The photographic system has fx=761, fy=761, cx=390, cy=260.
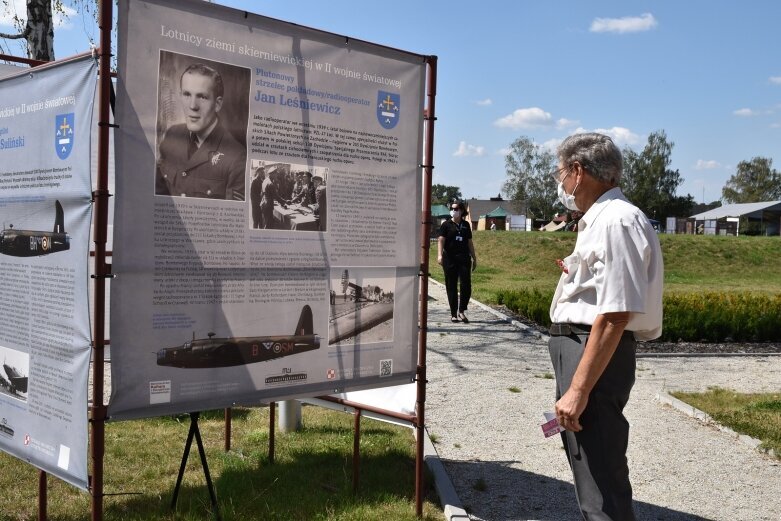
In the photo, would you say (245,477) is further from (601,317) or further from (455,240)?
(455,240)

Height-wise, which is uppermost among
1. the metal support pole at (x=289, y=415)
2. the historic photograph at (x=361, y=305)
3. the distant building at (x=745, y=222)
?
the distant building at (x=745, y=222)

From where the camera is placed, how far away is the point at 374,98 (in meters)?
4.34

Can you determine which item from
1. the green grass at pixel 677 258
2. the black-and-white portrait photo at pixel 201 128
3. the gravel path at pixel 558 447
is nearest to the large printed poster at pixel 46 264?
the black-and-white portrait photo at pixel 201 128

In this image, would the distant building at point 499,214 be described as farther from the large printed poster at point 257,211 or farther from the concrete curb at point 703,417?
the large printed poster at point 257,211

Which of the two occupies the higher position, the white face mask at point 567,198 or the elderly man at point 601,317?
the white face mask at point 567,198

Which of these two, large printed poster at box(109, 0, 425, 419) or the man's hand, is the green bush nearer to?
large printed poster at box(109, 0, 425, 419)

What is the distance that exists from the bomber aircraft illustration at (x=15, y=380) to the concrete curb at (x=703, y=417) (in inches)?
206

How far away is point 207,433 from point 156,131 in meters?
3.26

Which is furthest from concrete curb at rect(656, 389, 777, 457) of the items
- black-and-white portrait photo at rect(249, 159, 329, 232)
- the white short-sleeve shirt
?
black-and-white portrait photo at rect(249, 159, 329, 232)

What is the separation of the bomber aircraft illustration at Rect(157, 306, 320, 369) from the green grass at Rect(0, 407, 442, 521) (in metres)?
0.94

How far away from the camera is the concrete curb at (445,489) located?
14.4 ft

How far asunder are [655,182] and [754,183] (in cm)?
2567

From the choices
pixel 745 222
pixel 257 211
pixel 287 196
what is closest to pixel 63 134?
pixel 257 211

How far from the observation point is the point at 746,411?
7223mm
